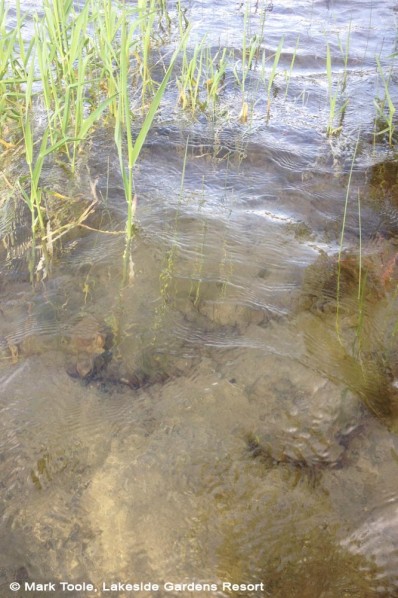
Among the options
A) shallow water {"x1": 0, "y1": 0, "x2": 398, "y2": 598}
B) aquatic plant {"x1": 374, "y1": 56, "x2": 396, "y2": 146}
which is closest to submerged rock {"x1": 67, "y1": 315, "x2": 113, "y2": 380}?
shallow water {"x1": 0, "y1": 0, "x2": 398, "y2": 598}

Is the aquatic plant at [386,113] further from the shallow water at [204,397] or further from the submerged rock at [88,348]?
the submerged rock at [88,348]

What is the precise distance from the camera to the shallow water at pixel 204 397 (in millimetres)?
1295

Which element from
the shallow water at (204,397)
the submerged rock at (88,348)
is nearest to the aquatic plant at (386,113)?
the shallow water at (204,397)

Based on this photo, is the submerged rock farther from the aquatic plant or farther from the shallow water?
the aquatic plant

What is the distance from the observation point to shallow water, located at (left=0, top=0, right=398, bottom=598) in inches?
51.0

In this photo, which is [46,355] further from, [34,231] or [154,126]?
[154,126]

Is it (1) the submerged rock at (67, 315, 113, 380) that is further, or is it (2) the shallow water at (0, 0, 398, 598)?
(1) the submerged rock at (67, 315, 113, 380)

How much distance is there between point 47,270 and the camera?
2.04 metres

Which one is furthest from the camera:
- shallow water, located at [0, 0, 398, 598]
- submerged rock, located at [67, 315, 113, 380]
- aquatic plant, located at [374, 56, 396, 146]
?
aquatic plant, located at [374, 56, 396, 146]

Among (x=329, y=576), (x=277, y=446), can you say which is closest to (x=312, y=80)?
(x=277, y=446)

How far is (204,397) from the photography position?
63.1 inches

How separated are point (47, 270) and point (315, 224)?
1111 mm

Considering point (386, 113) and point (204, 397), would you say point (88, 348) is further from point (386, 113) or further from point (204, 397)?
point (386, 113)

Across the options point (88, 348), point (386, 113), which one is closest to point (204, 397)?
point (88, 348)
